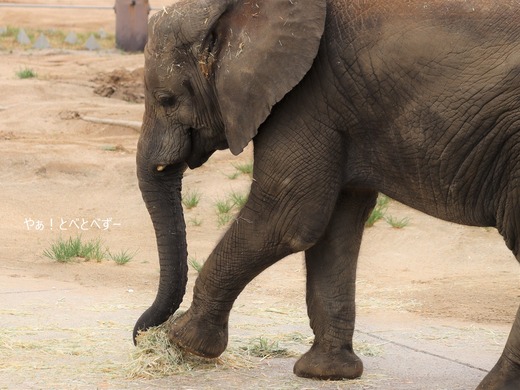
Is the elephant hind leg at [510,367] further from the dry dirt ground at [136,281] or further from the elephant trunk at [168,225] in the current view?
the elephant trunk at [168,225]

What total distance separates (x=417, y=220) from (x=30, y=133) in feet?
16.0

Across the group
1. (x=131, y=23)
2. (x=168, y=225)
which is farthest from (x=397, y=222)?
(x=131, y=23)

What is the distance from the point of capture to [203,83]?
5555 millimetres

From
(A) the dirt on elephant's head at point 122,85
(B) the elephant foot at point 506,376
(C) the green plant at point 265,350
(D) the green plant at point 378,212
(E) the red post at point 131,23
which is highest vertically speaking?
(E) the red post at point 131,23

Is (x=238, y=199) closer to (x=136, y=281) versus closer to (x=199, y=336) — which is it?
(x=136, y=281)

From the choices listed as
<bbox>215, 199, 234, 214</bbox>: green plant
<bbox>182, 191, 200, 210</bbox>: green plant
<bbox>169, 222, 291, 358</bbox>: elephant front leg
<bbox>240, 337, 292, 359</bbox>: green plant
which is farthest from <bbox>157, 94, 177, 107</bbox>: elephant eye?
<bbox>182, 191, 200, 210</bbox>: green plant

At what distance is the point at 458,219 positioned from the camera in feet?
17.1

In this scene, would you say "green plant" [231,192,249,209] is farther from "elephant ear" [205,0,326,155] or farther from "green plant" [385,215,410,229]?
"elephant ear" [205,0,326,155]

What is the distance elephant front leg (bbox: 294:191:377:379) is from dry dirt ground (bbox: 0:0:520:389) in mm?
94

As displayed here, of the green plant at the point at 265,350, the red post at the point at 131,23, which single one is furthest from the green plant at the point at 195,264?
the red post at the point at 131,23

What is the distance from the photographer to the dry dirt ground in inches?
236

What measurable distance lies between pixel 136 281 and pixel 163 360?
2.65 meters

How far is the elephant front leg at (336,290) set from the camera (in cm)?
587

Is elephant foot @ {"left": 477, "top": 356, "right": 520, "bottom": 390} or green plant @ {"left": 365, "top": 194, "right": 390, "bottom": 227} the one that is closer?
elephant foot @ {"left": 477, "top": 356, "right": 520, "bottom": 390}
